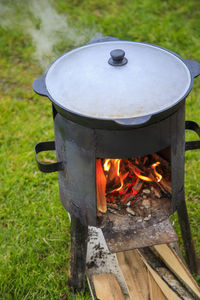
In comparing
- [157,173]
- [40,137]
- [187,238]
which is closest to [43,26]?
[40,137]

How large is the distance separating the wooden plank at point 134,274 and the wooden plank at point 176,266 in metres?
0.17

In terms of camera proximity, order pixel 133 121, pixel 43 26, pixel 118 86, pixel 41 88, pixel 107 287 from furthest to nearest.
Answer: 1. pixel 43 26
2. pixel 107 287
3. pixel 41 88
4. pixel 118 86
5. pixel 133 121

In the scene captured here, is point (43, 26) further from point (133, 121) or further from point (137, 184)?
point (133, 121)

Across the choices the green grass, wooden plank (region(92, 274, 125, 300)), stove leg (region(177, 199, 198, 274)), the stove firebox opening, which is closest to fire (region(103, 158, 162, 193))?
the stove firebox opening

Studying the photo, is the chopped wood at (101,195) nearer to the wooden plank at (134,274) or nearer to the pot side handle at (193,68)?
the wooden plank at (134,274)

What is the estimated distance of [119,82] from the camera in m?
1.91

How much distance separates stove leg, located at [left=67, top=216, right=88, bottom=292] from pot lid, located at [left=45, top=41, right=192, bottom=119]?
825 mm

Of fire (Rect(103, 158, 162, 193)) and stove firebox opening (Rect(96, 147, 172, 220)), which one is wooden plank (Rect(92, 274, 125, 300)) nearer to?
stove firebox opening (Rect(96, 147, 172, 220))

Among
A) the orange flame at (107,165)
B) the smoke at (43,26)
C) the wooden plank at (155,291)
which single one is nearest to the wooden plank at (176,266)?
the wooden plank at (155,291)

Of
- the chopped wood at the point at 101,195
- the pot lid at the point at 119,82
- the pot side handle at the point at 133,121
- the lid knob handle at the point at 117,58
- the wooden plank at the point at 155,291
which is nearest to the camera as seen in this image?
the pot side handle at the point at 133,121

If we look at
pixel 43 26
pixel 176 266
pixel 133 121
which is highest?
pixel 133 121

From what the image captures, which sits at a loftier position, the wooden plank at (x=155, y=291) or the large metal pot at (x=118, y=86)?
the large metal pot at (x=118, y=86)

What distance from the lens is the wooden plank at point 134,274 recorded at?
2475 mm

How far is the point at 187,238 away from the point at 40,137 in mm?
2065
